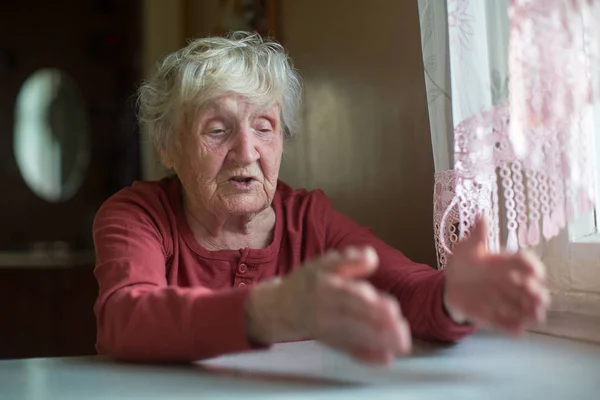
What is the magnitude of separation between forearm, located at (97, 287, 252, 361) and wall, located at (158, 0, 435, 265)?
2.33 feet

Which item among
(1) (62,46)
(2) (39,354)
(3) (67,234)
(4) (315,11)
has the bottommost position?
(2) (39,354)

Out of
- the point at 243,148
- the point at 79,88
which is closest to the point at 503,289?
Answer: the point at 243,148

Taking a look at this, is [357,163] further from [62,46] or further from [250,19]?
Result: [62,46]

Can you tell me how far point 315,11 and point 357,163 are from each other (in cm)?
51

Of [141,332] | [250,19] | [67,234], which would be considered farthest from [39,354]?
[141,332]

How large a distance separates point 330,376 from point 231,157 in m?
0.52

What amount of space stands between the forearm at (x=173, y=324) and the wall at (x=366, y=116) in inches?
28.0

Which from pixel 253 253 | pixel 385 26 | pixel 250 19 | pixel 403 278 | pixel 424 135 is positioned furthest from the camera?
pixel 250 19

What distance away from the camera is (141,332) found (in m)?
0.89

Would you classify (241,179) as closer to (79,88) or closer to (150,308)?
(150,308)

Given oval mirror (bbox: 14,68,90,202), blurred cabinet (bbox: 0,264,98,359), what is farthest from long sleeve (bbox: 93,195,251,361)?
oval mirror (bbox: 14,68,90,202)

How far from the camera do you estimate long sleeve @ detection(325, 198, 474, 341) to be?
98cm

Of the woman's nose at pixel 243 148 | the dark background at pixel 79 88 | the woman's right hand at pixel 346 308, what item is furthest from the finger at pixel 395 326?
the dark background at pixel 79 88

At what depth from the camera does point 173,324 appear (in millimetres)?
857
